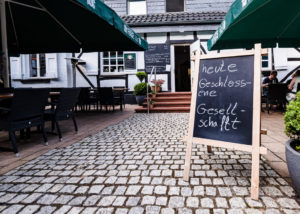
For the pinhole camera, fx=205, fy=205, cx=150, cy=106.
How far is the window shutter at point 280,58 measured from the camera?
8.85 metres

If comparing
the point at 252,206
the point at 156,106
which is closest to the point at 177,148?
the point at 252,206

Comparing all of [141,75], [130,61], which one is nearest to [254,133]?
[141,75]

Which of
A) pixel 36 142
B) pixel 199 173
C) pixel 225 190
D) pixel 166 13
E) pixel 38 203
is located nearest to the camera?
pixel 38 203

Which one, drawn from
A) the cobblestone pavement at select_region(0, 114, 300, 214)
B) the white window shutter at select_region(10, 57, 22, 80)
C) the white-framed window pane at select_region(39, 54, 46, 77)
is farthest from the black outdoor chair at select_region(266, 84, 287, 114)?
the white window shutter at select_region(10, 57, 22, 80)

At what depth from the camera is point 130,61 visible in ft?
31.3

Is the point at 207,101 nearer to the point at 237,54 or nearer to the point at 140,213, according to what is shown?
the point at 237,54

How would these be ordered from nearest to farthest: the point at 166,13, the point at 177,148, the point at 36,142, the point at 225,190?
1. the point at 225,190
2. the point at 177,148
3. the point at 36,142
4. the point at 166,13

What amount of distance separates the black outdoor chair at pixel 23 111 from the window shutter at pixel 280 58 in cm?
930

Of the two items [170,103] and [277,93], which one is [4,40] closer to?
[170,103]

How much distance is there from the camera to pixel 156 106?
7523mm

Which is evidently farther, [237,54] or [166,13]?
[166,13]

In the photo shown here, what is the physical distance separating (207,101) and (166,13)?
377 inches

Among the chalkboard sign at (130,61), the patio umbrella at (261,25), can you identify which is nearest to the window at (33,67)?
the chalkboard sign at (130,61)

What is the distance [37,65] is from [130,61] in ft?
14.4
